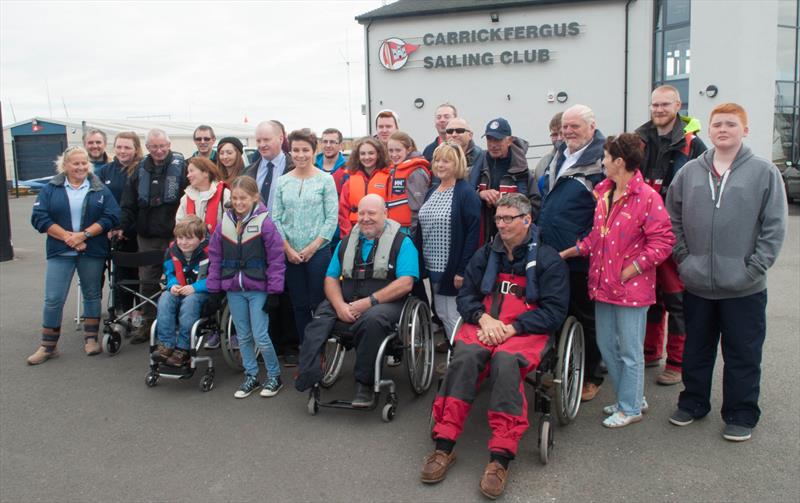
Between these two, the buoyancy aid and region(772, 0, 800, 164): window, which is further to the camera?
region(772, 0, 800, 164): window

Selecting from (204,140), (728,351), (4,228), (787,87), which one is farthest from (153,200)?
(787,87)

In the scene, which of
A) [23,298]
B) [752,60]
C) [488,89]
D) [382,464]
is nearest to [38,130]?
[488,89]

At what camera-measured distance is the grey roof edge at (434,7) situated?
17.4 m

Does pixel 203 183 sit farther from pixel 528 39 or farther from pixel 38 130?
pixel 38 130

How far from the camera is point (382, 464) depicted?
3.67 m

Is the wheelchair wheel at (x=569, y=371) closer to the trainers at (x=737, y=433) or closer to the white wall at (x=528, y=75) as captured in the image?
the trainers at (x=737, y=433)

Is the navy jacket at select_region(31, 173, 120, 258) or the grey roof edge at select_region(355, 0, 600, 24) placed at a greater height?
the grey roof edge at select_region(355, 0, 600, 24)

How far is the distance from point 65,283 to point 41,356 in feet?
2.23

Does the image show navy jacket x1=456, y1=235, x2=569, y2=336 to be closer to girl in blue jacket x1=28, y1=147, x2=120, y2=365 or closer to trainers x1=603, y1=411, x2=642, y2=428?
trainers x1=603, y1=411, x2=642, y2=428

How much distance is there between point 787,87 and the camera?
18.6 metres

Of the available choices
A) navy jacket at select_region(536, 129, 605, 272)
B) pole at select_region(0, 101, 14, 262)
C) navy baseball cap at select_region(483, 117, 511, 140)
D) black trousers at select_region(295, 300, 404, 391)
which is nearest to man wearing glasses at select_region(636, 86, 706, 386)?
navy jacket at select_region(536, 129, 605, 272)

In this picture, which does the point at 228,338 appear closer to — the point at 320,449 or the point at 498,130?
the point at 320,449

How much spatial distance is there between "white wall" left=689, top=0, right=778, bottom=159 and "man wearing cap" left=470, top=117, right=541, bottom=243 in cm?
1332

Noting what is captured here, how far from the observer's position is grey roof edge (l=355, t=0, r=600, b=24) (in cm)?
1742
